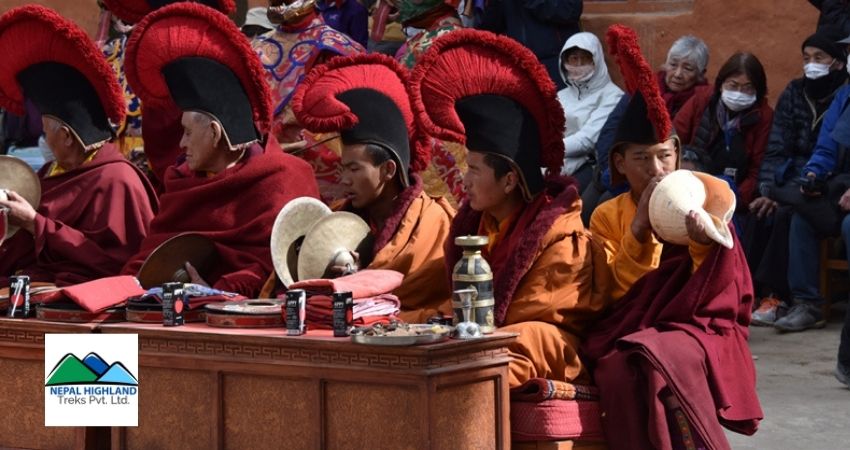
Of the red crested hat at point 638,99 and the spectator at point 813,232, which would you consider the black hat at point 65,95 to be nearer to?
the red crested hat at point 638,99

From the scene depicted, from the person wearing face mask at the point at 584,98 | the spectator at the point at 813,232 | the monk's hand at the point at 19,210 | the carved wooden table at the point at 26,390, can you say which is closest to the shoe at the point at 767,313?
the spectator at the point at 813,232

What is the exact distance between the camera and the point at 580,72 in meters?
9.79

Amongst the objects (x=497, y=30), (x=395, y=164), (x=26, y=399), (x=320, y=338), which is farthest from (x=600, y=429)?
(x=497, y=30)

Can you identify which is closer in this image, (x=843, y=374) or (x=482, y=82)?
(x=482, y=82)

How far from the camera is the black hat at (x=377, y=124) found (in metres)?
6.63

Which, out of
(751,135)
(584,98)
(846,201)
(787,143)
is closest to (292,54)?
(584,98)

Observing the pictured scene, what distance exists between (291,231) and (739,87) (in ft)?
12.0

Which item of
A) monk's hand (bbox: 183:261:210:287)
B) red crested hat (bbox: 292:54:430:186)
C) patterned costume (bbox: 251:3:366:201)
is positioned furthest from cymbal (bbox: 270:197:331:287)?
patterned costume (bbox: 251:3:366:201)

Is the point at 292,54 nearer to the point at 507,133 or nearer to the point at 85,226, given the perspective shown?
the point at 85,226

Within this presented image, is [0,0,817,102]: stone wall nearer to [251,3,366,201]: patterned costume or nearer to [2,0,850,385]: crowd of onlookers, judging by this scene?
[2,0,850,385]: crowd of onlookers

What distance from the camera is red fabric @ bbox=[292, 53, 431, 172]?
6.59 meters

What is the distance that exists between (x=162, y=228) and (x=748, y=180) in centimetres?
369

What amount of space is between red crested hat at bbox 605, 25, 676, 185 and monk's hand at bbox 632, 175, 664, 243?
0.63 feet

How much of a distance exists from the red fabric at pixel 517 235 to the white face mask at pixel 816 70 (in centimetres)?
353
